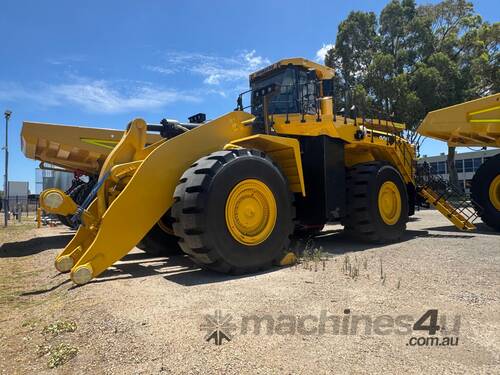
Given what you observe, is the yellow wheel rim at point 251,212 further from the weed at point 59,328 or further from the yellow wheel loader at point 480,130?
the yellow wheel loader at point 480,130

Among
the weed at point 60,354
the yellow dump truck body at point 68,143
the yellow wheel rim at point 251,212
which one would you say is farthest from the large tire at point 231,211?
the yellow dump truck body at point 68,143

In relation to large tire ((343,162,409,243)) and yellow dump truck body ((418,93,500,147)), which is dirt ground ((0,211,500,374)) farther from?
yellow dump truck body ((418,93,500,147))

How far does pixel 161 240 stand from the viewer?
291 inches

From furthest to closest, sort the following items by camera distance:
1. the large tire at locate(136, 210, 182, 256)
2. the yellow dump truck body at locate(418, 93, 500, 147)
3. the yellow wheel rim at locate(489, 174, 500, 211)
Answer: the yellow wheel rim at locate(489, 174, 500, 211) → the yellow dump truck body at locate(418, 93, 500, 147) → the large tire at locate(136, 210, 182, 256)

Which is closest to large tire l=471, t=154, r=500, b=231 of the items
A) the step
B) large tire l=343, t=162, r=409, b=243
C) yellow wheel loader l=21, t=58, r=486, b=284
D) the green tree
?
the step

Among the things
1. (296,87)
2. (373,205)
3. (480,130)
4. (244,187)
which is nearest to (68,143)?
(296,87)

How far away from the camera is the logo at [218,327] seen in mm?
3275

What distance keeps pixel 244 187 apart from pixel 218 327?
8.01 ft

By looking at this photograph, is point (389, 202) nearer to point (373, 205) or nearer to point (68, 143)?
point (373, 205)

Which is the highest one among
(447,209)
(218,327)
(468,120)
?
(468,120)

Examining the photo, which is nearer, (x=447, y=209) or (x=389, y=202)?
(x=389, y=202)

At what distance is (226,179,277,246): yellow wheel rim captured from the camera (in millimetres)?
5453

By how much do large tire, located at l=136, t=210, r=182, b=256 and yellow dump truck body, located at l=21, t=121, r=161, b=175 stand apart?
3.87m

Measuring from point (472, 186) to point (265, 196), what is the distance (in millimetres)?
7704
